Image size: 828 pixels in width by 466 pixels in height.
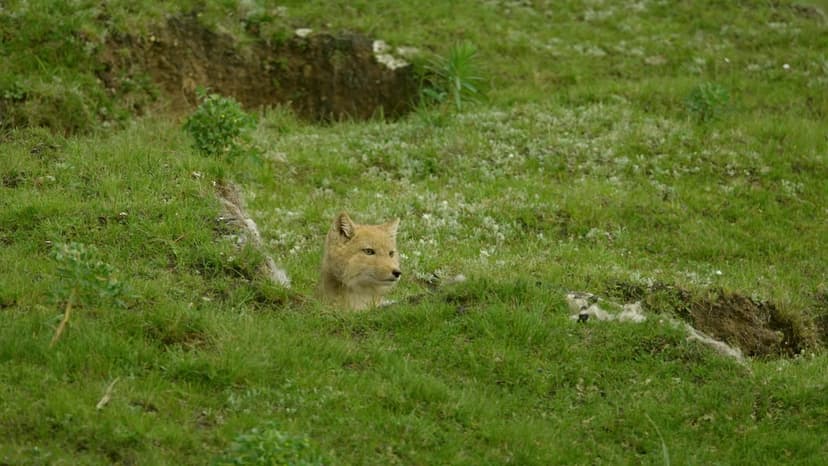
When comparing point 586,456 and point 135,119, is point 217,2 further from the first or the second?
point 586,456

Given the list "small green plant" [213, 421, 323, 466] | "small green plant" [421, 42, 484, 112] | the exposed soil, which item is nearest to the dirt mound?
"small green plant" [421, 42, 484, 112]

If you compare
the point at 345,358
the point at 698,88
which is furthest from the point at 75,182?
the point at 698,88

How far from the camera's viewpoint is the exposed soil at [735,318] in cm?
1196

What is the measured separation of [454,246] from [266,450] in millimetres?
6942

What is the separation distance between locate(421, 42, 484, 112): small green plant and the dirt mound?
0.43m

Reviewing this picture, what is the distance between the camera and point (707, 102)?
18281 millimetres

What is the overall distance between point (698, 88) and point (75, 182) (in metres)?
10.8

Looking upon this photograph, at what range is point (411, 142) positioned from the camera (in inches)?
698

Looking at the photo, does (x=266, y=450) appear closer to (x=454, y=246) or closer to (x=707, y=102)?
(x=454, y=246)

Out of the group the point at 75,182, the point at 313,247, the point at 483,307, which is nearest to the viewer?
the point at 483,307

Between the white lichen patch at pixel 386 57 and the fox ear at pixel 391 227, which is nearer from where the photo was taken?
the fox ear at pixel 391 227

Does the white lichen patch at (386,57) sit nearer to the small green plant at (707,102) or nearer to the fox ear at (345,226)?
the small green plant at (707,102)

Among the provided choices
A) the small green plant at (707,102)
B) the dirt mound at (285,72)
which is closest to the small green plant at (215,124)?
the dirt mound at (285,72)

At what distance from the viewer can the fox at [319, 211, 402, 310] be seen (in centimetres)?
1148
